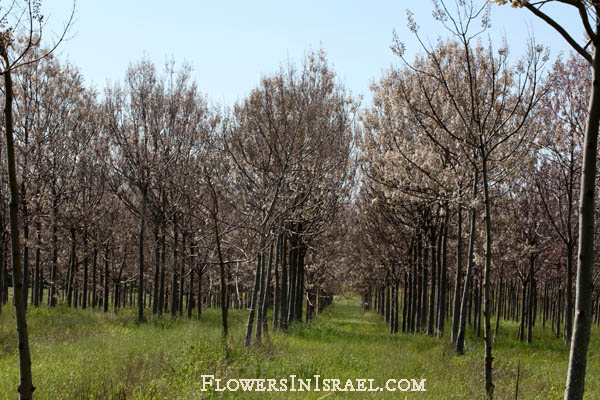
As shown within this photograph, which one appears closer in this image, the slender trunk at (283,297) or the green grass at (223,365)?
the green grass at (223,365)

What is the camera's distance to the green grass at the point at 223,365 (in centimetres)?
682

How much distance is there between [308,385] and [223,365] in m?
1.58

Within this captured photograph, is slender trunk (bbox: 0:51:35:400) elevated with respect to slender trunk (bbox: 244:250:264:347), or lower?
elevated

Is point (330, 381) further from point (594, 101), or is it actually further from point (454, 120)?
point (454, 120)

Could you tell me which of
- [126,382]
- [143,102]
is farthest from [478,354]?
[143,102]

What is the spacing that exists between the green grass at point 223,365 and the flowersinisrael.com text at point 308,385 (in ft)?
0.50

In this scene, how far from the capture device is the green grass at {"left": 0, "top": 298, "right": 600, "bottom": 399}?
269 inches

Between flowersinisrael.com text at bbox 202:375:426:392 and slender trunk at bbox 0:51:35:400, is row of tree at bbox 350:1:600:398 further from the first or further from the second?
slender trunk at bbox 0:51:35:400

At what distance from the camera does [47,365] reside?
8.05 metres

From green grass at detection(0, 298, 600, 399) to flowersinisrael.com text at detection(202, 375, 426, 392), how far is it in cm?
15

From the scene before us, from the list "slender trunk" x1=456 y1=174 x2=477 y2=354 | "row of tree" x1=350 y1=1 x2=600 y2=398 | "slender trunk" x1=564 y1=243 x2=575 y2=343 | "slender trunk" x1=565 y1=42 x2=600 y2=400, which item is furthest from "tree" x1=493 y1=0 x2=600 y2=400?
"slender trunk" x1=564 y1=243 x2=575 y2=343

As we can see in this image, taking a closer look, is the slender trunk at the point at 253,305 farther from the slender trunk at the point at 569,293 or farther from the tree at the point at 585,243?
the slender trunk at the point at 569,293

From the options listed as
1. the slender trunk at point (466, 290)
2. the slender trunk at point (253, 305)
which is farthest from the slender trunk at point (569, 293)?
the slender trunk at point (253, 305)

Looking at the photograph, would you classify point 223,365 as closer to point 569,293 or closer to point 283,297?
point 283,297
